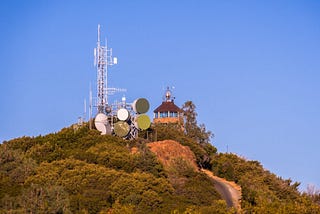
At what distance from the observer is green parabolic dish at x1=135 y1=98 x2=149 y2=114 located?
58.5 meters

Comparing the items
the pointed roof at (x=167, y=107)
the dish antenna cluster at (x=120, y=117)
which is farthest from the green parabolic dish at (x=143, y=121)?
the pointed roof at (x=167, y=107)

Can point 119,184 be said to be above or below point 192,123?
below

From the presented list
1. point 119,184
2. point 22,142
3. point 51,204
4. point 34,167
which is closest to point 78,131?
point 22,142

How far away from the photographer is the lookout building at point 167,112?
8357cm

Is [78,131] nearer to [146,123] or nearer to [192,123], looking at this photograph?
[146,123]

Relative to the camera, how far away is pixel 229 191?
176 feet

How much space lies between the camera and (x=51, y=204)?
130 ft

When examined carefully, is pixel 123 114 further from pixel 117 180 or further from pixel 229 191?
pixel 117 180

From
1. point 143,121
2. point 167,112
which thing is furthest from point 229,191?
point 167,112

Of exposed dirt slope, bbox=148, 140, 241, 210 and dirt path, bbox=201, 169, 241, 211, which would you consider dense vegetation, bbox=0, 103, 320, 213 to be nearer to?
dirt path, bbox=201, 169, 241, 211

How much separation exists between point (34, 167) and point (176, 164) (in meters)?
9.62

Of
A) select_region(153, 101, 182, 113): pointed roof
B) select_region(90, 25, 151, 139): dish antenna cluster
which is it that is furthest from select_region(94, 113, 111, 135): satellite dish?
select_region(153, 101, 182, 113): pointed roof

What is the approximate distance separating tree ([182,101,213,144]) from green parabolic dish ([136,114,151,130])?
569 inches

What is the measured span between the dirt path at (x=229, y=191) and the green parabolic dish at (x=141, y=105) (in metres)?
6.95
